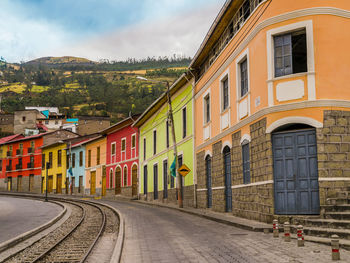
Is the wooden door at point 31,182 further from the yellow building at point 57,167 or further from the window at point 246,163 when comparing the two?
the window at point 246,163

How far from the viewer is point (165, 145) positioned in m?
30.3

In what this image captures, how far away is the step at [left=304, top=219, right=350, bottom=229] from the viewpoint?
35.4ft

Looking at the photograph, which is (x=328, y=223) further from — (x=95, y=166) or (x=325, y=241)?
(x=95, y=166)

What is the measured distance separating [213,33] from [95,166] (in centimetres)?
3102

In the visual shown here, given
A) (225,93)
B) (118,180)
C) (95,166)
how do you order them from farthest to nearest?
(95,166) < (118,180) < (225,93)

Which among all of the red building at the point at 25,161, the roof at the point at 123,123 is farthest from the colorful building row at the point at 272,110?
the red building at the point at 25,161

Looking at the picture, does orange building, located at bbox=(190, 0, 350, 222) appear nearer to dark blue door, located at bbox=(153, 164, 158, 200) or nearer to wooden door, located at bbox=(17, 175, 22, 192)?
dark blue door, located at bbox=(153, 164, 158, 200)

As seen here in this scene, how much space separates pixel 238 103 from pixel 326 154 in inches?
197

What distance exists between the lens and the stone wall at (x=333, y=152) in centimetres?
1248

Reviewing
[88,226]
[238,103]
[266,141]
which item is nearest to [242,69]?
[238,103]

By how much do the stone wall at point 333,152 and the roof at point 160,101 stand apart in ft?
41.4

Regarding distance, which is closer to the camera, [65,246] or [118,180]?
[65,246]

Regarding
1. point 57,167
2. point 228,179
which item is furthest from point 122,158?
point 228,179

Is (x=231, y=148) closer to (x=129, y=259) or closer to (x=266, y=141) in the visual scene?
(x=266, y=141)
